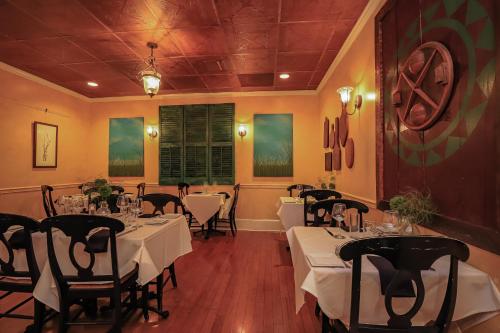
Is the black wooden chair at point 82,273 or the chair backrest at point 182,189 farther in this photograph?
the chair backrest at point 182,189

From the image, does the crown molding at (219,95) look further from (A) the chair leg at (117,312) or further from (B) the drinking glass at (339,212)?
(A) the chair leg at (117,312)

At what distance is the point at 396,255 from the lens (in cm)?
118

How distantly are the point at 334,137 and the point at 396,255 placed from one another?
11.8 ft

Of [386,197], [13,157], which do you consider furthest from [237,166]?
[13,157]

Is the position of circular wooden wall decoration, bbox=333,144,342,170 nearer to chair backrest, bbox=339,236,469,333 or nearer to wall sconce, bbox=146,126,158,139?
chair backrest, bbox=339,236,469,333

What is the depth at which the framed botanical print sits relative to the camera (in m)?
5.08

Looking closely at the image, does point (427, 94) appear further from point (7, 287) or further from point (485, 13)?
point (7, 287)

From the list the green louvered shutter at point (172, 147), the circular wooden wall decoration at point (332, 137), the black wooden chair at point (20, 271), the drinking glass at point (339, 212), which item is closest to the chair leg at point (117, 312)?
the black wooden chair at point (20, 271)

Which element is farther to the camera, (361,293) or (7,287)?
(7,287)

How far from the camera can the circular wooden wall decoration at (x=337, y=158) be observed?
4.31 metres

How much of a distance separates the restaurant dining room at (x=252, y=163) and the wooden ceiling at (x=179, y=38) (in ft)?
0.11

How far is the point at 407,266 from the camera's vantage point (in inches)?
46.6

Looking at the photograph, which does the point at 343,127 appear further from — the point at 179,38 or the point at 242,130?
the point at 179,38

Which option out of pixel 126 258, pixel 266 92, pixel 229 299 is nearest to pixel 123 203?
pixel 126 258
